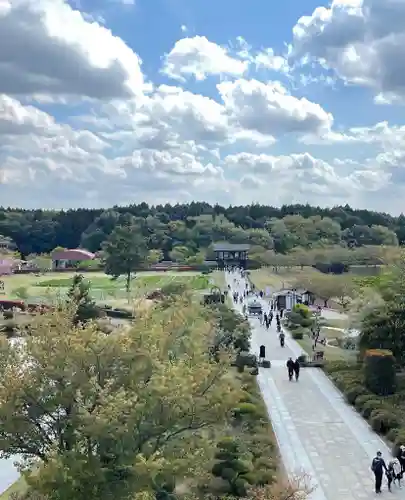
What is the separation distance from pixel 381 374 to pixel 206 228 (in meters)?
89.1

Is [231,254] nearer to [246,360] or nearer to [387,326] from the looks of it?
[246,360]

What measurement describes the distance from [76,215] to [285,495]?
117700 millimetres

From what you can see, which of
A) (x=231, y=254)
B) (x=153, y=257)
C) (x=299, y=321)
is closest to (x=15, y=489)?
(x=299, y=321)

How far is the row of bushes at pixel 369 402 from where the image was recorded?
20297mm

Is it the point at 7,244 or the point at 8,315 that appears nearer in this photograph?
the point at 8,315

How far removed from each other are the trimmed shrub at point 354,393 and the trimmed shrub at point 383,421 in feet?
9.33

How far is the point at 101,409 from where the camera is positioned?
10453 millimetres

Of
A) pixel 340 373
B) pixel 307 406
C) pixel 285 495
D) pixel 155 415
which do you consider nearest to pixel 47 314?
pixel 155 415

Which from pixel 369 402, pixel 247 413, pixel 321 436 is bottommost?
pixel 321 436

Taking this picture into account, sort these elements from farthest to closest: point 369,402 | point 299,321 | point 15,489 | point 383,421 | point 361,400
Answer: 1. point 299,321
2. point 361,400
3. point 369,402
4. point 383,421
5. point 15,489

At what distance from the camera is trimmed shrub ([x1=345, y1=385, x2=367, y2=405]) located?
2467 centimetres

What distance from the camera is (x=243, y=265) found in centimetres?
9950

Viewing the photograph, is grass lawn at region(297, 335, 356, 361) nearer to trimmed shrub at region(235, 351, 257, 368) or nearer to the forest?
trimmed shrub at region(235, 351, 257, 368)

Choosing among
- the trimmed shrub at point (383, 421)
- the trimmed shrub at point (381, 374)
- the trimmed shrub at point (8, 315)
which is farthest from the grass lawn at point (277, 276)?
the trimmed shrub at point (383, 421)
